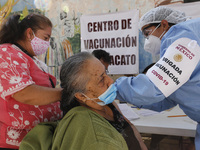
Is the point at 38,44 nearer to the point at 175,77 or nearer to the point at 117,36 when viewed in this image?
the point at 175,77

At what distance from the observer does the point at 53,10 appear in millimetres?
3566

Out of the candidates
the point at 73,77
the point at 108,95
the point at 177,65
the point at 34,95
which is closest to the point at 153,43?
the point at 177,65

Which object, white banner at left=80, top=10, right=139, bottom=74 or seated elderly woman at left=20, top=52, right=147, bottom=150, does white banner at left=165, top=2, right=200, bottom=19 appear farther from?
seated elderly woman at left=20, top=52, right=147, bottom=150

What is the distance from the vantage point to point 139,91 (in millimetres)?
1101

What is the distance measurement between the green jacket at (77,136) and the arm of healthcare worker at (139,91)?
0.78 ft

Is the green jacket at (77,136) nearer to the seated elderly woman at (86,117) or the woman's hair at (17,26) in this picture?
the seated elderly woman at (86,117)

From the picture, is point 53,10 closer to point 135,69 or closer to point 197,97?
point 135,69

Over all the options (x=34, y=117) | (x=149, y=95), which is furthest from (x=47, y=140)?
(x=149, y=95)

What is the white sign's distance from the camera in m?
1.00

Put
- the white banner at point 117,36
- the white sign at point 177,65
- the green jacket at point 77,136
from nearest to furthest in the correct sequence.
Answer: the green jacket at point 77,136
the white sign at point 177,65
the white banner at point 117,36

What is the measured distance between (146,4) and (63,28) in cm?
163

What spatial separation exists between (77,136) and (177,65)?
67 cm

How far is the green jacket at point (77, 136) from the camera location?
88cm

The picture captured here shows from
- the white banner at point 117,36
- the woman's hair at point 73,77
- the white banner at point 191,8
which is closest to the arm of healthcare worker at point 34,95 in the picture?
the woman's hair at point 73,77
